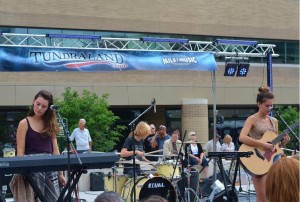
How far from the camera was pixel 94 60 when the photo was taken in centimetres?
1523

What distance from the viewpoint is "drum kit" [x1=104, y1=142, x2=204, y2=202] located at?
10.6 m

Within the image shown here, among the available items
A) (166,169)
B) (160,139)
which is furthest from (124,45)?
(166,169)

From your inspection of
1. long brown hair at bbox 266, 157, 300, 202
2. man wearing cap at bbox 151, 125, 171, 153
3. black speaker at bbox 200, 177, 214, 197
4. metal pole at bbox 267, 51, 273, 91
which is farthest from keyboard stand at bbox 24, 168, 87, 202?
metal pole at bbox 267, 51, 273, 91

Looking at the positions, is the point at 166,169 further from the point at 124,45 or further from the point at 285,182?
the point at 285,182

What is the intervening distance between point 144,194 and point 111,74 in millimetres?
16482

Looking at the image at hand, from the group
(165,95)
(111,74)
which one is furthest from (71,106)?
(165,95)


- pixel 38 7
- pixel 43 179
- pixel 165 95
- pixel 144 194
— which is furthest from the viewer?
pixel 165 95

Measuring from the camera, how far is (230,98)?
29.9 meters

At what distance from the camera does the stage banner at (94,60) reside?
46.5ft

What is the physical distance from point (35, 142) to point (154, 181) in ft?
15.2

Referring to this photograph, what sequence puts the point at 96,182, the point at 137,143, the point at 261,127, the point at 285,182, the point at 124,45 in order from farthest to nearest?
the point at 124,45
the point at 96,182
the point at 137,143
the point at 261,127
the point at 285,182

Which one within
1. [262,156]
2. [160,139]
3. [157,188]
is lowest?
[157,188]

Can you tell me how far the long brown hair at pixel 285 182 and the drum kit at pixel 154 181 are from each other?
6900 mm

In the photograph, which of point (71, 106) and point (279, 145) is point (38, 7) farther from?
point (279, 145)
